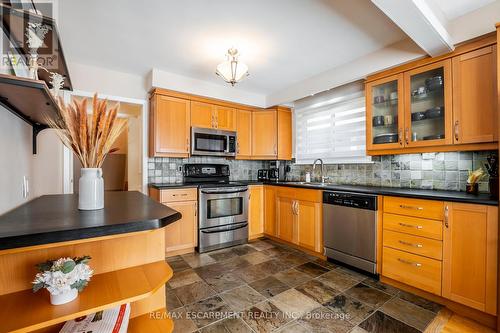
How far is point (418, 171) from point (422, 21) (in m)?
1.55

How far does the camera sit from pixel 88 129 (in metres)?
0.98

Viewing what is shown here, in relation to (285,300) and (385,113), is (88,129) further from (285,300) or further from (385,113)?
(385,113)

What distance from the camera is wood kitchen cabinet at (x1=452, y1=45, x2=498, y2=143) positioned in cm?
189

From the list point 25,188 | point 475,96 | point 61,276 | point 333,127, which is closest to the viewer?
point 61,276

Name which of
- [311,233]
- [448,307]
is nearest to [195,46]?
[311,233]

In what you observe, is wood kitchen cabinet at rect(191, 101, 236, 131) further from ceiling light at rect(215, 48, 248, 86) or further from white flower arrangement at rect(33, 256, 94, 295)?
white flower arrangement at rect(33, 256, 94, 295)

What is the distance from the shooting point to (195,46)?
2.47 meters

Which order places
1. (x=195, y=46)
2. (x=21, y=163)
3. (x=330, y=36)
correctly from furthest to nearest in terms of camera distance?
(x=195, y=46), (x=330, y=36), (x=21, y=163)

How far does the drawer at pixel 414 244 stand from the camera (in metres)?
1.95

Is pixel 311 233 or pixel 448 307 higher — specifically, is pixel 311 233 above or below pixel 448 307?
above

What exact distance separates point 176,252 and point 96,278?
2.22 m

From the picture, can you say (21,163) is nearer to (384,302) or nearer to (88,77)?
(88,77)

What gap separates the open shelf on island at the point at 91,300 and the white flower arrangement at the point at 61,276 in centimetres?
6

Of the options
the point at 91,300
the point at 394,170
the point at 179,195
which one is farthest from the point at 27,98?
the point at 394,170
